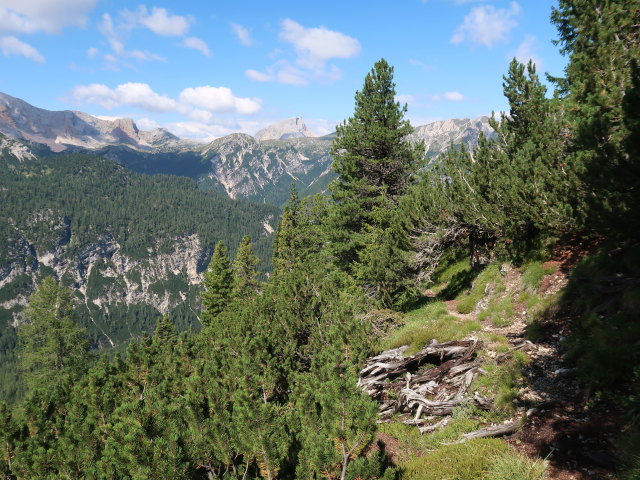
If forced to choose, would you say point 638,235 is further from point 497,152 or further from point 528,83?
point 528,83

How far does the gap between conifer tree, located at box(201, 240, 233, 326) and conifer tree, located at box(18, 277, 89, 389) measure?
42.7 feet

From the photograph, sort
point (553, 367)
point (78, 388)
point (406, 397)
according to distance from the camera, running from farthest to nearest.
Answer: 1. point (406, 397)
2. point (553, 367)
3. point (78, 388)

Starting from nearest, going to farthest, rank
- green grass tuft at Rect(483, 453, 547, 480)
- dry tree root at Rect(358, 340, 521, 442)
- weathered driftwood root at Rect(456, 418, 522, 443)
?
green grass tuft at Rect(483, 453, 547, 480) < weathered driftwood root at Rect(456, 418, 522, 443) < dry tree root at Rect(358, 340, 521, 442)

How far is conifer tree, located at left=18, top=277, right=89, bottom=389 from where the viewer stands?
118 feet

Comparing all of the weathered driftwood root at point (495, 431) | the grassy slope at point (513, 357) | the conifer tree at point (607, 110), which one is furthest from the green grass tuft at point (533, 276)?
the weathered driftwood root at point (495, 431)

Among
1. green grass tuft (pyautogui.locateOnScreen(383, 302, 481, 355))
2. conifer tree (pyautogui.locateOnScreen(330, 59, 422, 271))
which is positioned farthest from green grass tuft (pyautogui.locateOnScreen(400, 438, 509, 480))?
conifer tree (pyautogui.locateOnScreen(330, 59, 422, 271))

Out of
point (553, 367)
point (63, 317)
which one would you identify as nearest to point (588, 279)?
point (553, 367)

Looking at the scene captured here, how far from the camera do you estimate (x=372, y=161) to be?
23000 millimetres

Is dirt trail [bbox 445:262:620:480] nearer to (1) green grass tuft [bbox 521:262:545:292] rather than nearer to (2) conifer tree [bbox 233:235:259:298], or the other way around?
(1) green grass tuft [bbox 521:262:545:292]

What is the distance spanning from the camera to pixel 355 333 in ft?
37.1

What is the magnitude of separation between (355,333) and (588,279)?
714cm

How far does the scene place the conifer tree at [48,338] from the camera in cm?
3588

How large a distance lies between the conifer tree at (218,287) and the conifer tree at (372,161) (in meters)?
20.6

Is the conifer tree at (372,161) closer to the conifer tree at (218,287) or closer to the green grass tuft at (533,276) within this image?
the green grass tuft at (533,276)
